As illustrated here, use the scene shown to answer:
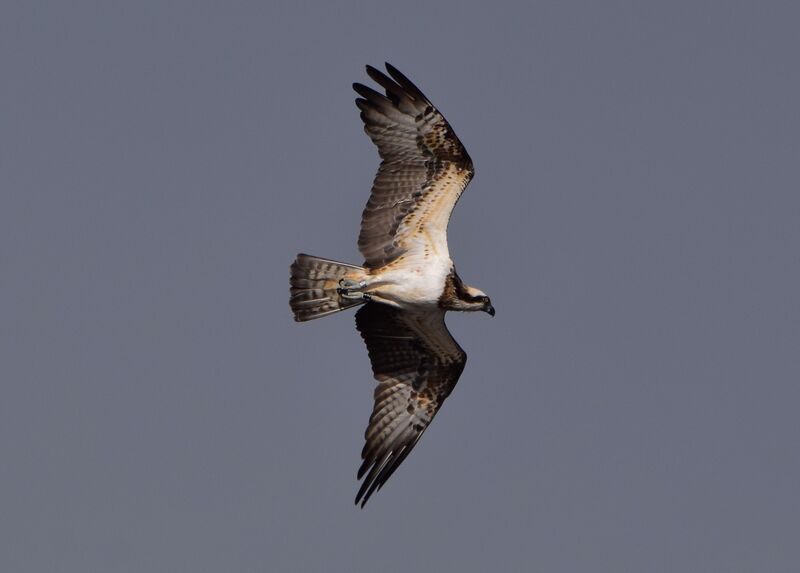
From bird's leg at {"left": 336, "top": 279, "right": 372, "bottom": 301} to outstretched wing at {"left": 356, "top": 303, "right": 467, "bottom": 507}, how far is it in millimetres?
675

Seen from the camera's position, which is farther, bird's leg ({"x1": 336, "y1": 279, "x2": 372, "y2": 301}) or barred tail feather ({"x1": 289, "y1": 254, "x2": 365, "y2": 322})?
barred tail feather ({"x1": 289, "y1": 254, "x2": 365, "y2": 322})

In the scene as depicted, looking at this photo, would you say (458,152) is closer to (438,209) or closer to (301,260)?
(438,209)

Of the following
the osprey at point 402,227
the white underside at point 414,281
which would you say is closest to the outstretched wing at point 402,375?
the osprey at point 402,227

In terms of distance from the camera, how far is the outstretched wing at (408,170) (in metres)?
20.6

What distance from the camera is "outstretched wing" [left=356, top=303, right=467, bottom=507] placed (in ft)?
70.3

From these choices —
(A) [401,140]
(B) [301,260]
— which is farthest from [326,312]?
(A) [401,140]

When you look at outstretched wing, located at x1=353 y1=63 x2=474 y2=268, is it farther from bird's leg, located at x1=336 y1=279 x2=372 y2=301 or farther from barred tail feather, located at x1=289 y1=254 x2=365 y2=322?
barred tail feather, located at x1=289 y1=254 x2=365 y2=322

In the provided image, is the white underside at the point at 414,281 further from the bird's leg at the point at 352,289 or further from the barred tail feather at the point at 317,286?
the barred tail feather at the point at 317,286

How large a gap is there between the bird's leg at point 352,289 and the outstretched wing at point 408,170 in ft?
0.90

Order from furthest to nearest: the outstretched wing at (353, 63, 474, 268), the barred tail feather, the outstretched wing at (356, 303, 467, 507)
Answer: the outstretched wing at (356, 303, 467, 507) < the barred tail feather < the outstretched wing at (353, 63, 474, 268)

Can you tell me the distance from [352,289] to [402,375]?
1.61 metres

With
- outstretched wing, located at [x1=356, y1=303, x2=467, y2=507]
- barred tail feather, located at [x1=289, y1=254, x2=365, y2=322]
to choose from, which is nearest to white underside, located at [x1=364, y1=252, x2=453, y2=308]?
barred tail feather, located at [x1=289, y1=254, x2=365, y2=322]

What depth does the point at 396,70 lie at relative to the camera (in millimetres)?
20594

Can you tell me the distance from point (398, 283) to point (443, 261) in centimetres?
57
